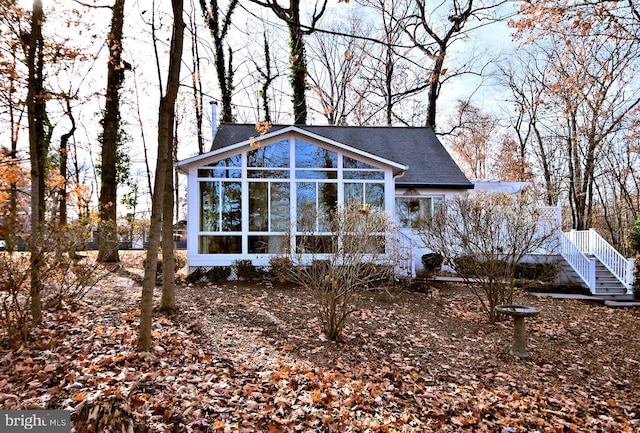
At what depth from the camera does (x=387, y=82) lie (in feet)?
64.6

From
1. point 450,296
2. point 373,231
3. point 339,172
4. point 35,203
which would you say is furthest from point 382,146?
point 35,203

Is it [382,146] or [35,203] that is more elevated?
[382,146]

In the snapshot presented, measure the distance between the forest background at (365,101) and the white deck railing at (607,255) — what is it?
119cm

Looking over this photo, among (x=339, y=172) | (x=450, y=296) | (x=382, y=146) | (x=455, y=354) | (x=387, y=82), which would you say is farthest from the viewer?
(x=387, y=82)

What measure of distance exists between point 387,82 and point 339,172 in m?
11.9

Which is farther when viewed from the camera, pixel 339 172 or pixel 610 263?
pixel 610 263

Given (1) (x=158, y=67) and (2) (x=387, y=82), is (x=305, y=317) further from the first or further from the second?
(2) (x=387, y=82)

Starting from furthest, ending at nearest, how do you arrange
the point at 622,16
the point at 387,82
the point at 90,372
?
the point at 387,82 → the point at 622,16 → the point at 90,372

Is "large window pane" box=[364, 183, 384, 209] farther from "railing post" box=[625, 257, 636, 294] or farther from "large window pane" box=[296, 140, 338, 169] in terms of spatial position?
"railing post" box=[625, 257, 636, 294]

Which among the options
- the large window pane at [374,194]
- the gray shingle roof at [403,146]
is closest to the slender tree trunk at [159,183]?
the large window pane at [374,194]

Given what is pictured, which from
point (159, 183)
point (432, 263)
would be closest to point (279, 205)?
point (432, 263)

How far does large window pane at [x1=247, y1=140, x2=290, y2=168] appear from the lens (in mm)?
9836

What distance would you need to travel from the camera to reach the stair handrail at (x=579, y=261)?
413 inches

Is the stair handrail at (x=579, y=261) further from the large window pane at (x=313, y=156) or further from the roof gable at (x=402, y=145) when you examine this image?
the large window pane at (x=313, y=156)
